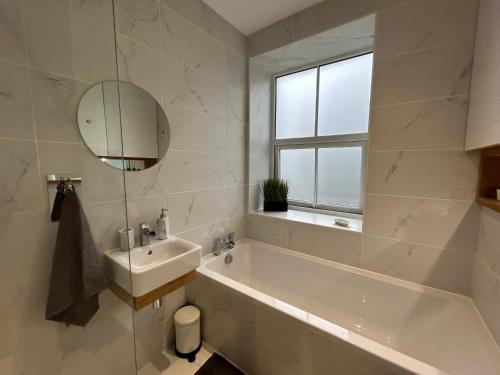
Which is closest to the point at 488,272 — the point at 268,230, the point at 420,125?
the point at 420,125

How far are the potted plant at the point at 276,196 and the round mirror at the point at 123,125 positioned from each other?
3.96ft

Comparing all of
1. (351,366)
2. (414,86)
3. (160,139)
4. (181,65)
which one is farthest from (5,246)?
(414,86)

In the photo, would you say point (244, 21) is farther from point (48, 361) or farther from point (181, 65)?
point (48, 361)

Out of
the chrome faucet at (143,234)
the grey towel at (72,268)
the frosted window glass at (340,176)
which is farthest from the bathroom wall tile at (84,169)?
the frosted window glass at (340,176)

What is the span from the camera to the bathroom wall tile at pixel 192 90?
1.46 m

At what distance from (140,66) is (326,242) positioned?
1869 mm

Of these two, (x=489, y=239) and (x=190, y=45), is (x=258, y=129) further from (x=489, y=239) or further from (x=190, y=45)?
(x=489, y=239)

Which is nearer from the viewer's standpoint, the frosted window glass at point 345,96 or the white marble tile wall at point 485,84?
the white marble tile wall at point 485,84

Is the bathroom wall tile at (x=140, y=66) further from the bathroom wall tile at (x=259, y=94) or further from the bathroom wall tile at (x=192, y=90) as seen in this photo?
the bathroom wall tile at (x=259, y=94)

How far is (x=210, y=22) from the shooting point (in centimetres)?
171

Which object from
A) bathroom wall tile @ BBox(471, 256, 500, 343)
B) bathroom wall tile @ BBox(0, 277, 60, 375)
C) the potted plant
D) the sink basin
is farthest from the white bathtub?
bathroom wall tile @ BBox(0, 277, 60, 375)

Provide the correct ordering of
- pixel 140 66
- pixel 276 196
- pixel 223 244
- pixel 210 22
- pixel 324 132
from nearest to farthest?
1. pixel 140 66
2. pixel 210 22
3. pixel 223 244
4. pixel 324 132
5. pixel 276 196

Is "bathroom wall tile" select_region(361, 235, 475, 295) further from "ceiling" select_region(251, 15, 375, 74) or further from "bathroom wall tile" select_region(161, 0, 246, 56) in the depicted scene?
"bathroom wall tile" select_region(161, 0, 246, 56)

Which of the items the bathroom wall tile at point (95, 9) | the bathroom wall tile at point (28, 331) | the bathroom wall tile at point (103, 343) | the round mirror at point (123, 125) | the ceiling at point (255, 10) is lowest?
the bathroom wall tile at point (103, 343)
